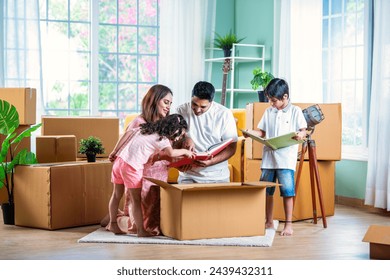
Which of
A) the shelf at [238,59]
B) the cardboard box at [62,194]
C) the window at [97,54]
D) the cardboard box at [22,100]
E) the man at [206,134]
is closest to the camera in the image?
the man at [206,134]

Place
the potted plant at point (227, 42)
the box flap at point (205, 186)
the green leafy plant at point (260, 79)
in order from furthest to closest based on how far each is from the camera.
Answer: the potted plant at point (227, 42) < the green leafy plant at point (260, 79) < the box flap at point (205, 186)

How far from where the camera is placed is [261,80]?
6613 millimetres

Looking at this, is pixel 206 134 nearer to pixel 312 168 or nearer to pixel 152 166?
pixel 152 166

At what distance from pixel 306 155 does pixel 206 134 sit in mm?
1316

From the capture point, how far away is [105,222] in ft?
16.0

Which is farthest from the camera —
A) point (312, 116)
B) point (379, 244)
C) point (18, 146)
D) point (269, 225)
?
point (18, 146)

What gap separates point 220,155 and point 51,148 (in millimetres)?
1504

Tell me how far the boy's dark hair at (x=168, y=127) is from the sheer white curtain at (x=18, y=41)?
258 centimetres

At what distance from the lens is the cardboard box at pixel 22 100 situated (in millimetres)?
5527

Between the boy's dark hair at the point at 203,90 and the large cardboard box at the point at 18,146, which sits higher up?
the boy's dark hair at the point at 203,90

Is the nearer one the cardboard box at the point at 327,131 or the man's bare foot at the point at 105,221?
the man's bare foot at the point at 105,221

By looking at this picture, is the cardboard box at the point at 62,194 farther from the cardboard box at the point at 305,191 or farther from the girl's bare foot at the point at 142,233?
the cardboard box at the point at 305,191

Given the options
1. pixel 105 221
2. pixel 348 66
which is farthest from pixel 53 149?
pixel 348 66

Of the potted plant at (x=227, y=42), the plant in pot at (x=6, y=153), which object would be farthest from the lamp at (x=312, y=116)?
the potted plant at (x=227, y=42)
